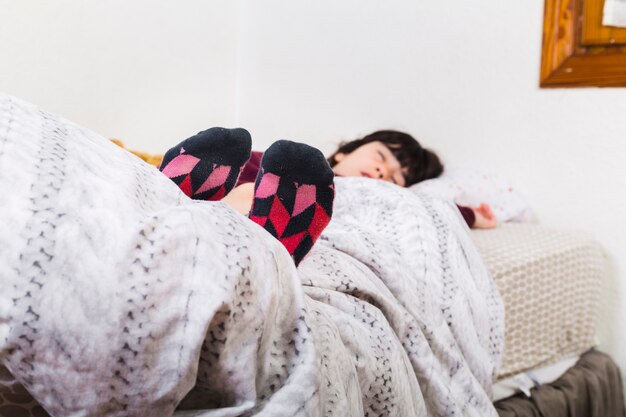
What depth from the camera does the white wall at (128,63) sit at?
1.82m

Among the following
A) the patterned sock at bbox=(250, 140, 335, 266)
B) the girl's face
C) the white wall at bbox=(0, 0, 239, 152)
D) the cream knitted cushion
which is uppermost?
the white wall at bbox=(0, 0, 239, 152)

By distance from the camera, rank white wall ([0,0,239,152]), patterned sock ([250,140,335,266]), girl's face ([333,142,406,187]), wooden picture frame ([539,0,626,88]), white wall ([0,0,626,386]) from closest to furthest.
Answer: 1. patterned sock ([250,140,335,266])
2. wooden picture frame ([539,0,626,88])
3. white wall ([0,0,626,386])
4. girl's face ([333,142,406,187])
5. white wall ([0,0,239,152])

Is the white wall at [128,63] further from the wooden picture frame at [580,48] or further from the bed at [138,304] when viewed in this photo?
the bed at [138,304]

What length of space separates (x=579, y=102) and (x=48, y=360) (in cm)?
131

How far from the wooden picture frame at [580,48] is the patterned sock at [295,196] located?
0.87 meters

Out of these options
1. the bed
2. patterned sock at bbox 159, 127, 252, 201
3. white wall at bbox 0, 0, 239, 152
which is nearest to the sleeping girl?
patterned sock at bbox 159, 127, 252, 201

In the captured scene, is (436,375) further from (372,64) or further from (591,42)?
(372,64)

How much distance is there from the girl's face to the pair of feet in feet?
2.48

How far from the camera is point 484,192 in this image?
58.3 inches

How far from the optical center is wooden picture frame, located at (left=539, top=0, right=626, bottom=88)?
1298mm

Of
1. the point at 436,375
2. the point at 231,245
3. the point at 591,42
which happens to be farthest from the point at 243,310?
the point at 591,42

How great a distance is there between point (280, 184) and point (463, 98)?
1018mm

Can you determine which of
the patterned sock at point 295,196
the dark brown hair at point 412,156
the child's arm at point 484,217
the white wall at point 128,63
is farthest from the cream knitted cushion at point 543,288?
the white wall at point 128,63

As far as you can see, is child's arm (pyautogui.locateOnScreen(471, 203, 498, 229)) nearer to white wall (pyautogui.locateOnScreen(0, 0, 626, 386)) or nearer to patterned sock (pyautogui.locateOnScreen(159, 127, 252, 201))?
white wall (pyautogui.locateOnScreen(0, 0, 626, 386))
